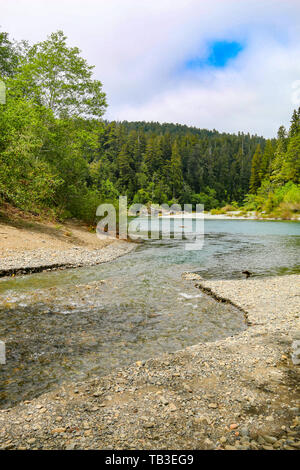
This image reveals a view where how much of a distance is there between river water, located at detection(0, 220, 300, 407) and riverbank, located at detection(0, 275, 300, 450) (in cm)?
61

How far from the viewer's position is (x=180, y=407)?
429 centimetres

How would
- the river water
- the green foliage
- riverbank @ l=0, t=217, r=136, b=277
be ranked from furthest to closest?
the green foliage < riverbank @ l=0, t=217, r=136, b=277 < the river water

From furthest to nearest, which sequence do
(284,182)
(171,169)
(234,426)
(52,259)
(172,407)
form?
(171,169)
(284,182)
(52,259)
(172,407)
(234,426)

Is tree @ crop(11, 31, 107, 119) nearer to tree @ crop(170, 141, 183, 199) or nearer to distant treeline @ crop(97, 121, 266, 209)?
distant treeline @ crop(97, 121, 266, 209)

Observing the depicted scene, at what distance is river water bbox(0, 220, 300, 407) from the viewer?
5582 millimetres

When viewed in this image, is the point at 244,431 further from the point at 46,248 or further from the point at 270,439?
the point at 46,248

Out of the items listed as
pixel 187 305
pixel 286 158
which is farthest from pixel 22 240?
pixel 286 158

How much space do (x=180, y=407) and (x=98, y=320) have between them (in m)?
4.16

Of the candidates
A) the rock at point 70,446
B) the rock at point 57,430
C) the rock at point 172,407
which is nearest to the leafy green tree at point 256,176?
the rock at point 172,407

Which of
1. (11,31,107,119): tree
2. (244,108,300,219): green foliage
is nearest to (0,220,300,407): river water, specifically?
(11,31,107,119): tree

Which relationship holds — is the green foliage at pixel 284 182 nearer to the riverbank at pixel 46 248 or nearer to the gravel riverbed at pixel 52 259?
the riverbank at pixel 46 248

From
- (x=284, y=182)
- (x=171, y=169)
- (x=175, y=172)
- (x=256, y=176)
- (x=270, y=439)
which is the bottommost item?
(x=270, y=439)

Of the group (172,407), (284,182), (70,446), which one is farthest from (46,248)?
(284,182)

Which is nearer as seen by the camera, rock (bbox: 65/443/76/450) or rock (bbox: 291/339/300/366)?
rock (bbox: 65/443/76/450)
